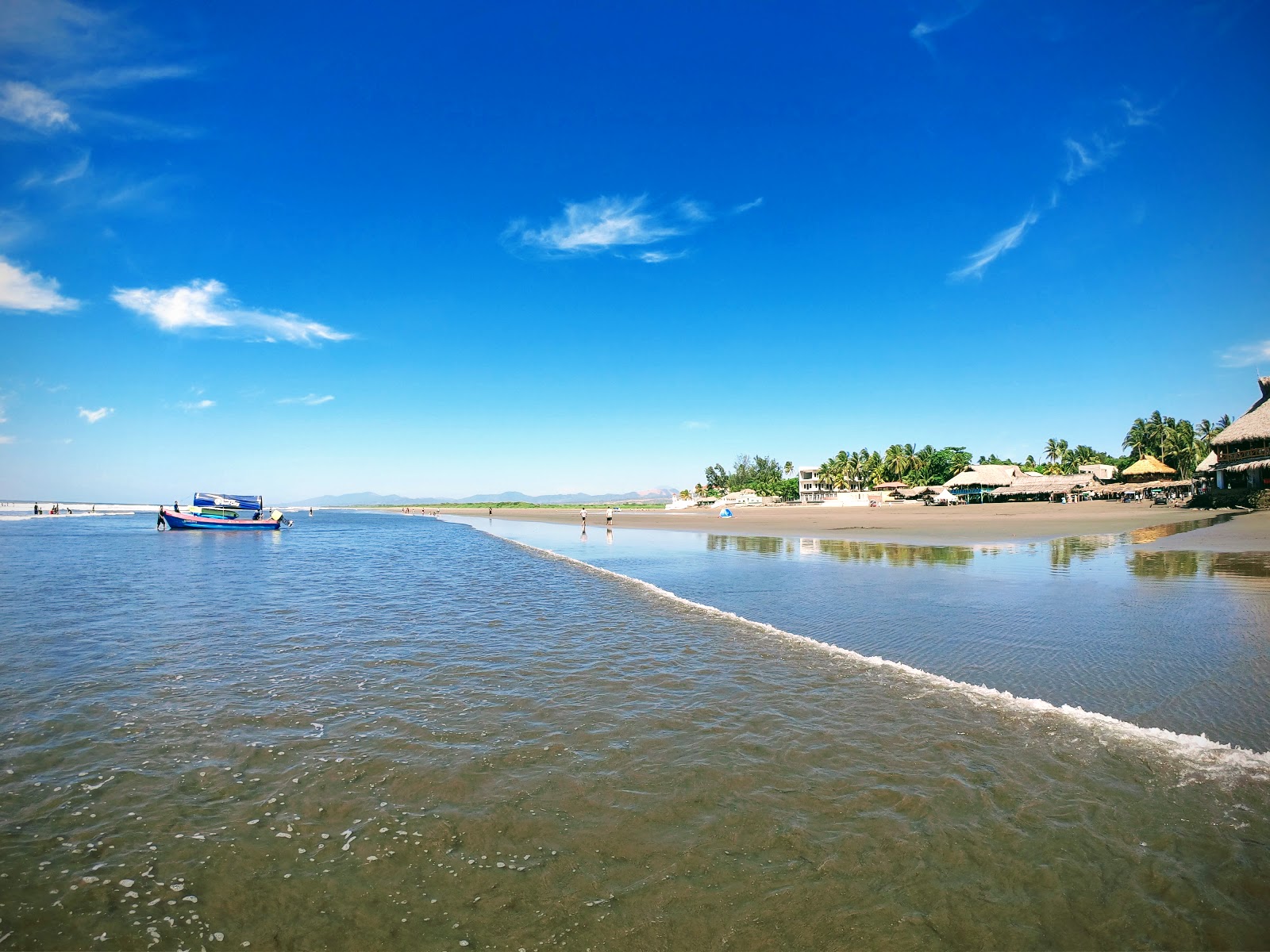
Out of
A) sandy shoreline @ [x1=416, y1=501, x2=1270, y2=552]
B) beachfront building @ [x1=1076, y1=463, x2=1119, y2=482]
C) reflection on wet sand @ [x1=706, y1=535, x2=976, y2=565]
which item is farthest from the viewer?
beachfront building @ [x1=1076, y1=463, x2=1119, y2=482]

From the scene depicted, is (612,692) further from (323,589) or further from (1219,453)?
(1219,453)

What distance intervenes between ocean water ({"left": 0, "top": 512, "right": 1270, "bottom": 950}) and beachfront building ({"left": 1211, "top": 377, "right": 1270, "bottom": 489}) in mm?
37131

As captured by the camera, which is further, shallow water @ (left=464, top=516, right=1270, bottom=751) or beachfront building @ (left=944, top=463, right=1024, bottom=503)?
beachfront building @ (left=944, top=463, right=1024, bottom=503)

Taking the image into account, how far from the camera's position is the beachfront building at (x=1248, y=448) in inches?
1485

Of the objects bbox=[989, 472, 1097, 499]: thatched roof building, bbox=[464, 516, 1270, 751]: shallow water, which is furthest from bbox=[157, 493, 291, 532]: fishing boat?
bbox=[989, 472, 1097, 499]: thatched roof building

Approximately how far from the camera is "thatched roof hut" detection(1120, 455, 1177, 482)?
2931 inches

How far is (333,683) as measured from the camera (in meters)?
8.98

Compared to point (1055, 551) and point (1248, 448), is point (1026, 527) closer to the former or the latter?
point (1248, 448)

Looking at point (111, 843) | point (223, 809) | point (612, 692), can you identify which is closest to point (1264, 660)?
point (612, 692)

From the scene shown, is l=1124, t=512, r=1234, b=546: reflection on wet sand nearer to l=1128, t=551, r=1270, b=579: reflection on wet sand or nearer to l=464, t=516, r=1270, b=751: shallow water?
l=464, t=516, r=1270, b=751: shallow water

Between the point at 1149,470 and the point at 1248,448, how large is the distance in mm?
41953

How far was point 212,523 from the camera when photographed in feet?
203

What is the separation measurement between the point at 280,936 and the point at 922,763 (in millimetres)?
5667

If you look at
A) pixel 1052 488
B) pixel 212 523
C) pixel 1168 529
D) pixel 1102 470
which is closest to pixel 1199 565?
pixel 1168 529
